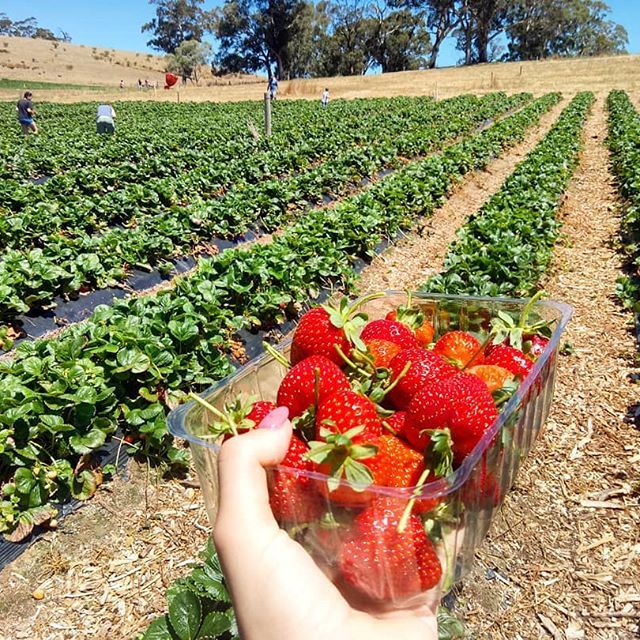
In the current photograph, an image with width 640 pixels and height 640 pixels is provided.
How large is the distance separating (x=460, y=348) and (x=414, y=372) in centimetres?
29

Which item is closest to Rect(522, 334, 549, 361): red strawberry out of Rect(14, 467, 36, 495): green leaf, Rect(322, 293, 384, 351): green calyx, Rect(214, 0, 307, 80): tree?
Rect(322, 293, 384, 351): green calyx

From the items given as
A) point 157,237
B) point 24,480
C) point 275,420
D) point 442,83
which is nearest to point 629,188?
point 157,237

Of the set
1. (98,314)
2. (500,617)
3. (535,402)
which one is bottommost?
(500,617)

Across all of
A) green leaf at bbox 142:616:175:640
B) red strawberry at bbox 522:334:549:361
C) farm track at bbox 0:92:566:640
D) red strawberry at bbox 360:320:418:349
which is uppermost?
red strawberry at bbox 360:320:418:349

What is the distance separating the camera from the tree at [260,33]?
66.3 metres

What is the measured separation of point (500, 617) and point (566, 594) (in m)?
0.35

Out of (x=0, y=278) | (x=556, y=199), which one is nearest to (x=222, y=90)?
(x=556, y=199)

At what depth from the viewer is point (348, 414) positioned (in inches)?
48.5

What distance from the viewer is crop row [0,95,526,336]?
5453 millimetres

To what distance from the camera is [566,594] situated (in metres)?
2.49

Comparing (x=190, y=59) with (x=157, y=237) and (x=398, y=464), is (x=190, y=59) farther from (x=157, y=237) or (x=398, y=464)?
(x=398, y=464)

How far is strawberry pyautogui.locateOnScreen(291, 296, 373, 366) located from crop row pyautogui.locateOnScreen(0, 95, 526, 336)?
4.42 meters

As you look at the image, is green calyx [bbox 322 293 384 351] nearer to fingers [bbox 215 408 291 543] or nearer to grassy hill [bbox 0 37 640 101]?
fingers [bbox 215 408 291 543]

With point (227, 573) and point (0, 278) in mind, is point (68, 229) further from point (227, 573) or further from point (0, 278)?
point (227, 573)
